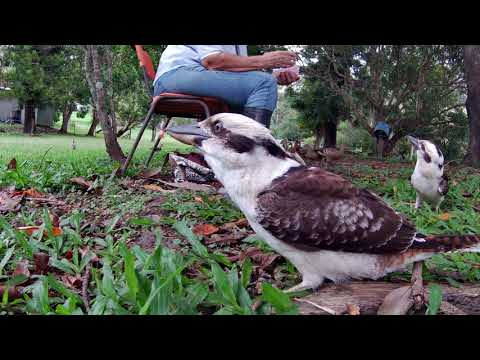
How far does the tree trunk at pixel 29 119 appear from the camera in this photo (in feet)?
21.9

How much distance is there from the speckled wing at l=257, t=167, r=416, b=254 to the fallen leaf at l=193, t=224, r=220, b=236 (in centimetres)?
82

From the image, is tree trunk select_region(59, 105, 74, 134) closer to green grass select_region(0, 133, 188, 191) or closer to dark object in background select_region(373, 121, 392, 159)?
green grass select_region(0, 133, 188, 191)

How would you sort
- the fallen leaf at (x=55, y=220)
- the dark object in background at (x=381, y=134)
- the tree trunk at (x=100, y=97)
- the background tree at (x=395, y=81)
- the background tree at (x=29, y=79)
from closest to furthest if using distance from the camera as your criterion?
1. the fallen leaf at (x=55, y=220)
2. the tree trunk at (x=100, y=97)
3. the background tree at (x=29, y=79)
4. the background tree at (x=395, y=81)
5. the dark object in background at (x=381, y=134)

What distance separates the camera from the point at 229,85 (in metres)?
3.59

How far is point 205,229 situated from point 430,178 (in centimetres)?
244

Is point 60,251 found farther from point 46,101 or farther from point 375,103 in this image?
point 375,103

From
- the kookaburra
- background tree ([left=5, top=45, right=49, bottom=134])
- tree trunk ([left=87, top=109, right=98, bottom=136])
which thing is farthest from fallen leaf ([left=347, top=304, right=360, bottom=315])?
background tree ([left=5, top=45, right=49, bottom=134])

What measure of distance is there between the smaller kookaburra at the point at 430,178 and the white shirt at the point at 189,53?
6.55 feet

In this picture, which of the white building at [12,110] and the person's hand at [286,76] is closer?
the person's hand at [286,76]

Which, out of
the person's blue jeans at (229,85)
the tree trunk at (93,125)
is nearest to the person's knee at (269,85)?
the person's blue jeans at (229,85)

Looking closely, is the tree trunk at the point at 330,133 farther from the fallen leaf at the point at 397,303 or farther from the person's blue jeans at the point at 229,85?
the fallen leaf at the point at 397,303

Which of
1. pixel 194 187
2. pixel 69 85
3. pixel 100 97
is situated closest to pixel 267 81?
pixel 194 187

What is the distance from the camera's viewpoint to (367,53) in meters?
11.5

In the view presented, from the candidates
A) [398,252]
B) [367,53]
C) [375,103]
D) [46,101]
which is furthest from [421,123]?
[398,252]
